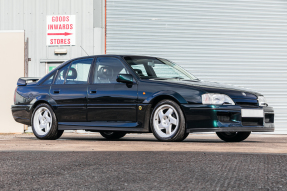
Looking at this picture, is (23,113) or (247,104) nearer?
(247,104)

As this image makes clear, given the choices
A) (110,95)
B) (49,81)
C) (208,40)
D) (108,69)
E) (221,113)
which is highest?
(208,40)

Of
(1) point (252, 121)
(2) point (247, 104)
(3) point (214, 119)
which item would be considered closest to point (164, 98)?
(3) point (214, 119)

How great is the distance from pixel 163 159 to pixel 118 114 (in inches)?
110

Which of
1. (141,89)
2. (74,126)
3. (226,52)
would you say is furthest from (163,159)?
(226,52)

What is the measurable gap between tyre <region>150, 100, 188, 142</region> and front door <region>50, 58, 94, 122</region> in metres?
1.39

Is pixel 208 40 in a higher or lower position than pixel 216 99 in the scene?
higher

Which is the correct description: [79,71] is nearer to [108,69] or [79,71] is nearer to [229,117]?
[108,69]

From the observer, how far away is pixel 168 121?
23.3 feet

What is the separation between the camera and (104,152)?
5672mm

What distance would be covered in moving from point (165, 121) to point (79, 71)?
1999mm

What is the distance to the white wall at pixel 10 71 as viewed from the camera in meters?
13.0

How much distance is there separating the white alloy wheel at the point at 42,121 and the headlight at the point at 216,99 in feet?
9.37

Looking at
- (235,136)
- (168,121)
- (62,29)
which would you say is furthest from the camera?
(62,29)

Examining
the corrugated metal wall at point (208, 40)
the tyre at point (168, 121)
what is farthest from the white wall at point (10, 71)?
the tyre at point (168, 121)
